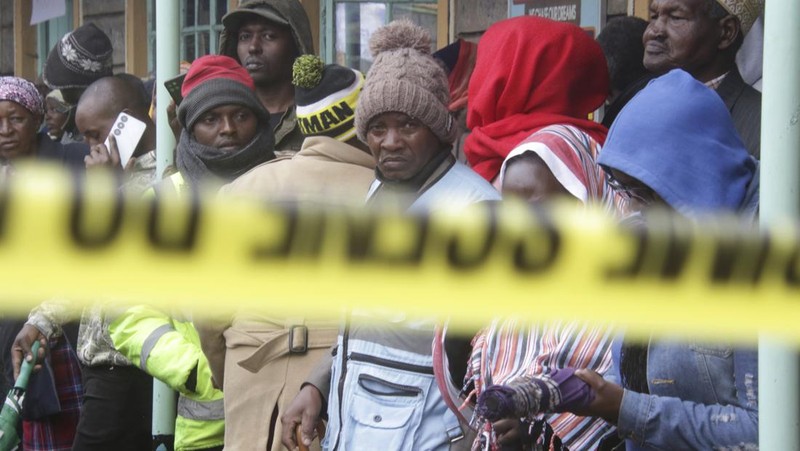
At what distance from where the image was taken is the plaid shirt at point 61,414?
468 cm

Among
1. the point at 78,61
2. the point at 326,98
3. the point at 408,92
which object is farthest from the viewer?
the point at 78,61

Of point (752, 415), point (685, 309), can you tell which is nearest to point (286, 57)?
point (752, 415)

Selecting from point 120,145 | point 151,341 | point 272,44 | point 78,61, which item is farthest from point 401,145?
point 78,61

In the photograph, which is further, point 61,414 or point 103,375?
point 61,414

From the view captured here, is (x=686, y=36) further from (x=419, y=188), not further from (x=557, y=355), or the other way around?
(x=557, y=355)

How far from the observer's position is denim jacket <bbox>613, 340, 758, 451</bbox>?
86.9 inches

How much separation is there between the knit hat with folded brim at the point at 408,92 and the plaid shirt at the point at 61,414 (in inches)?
79.9

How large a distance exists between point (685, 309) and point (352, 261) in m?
0.29

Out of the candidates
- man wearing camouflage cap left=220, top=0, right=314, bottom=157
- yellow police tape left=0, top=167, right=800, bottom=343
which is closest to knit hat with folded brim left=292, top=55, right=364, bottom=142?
man wearing camouflage cap left=220, top=0, right=314, bottom=157

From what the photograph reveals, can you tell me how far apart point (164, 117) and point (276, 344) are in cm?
115

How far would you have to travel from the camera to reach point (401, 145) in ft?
10.1

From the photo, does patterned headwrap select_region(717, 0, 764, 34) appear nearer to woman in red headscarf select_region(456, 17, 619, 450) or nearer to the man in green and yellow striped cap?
woman in red headscarf select_region(456, 17, 619, 450)

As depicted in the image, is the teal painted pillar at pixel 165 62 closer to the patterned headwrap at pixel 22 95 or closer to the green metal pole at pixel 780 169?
the patterned headwrap at pixel 22 95

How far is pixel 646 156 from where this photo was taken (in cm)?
232
